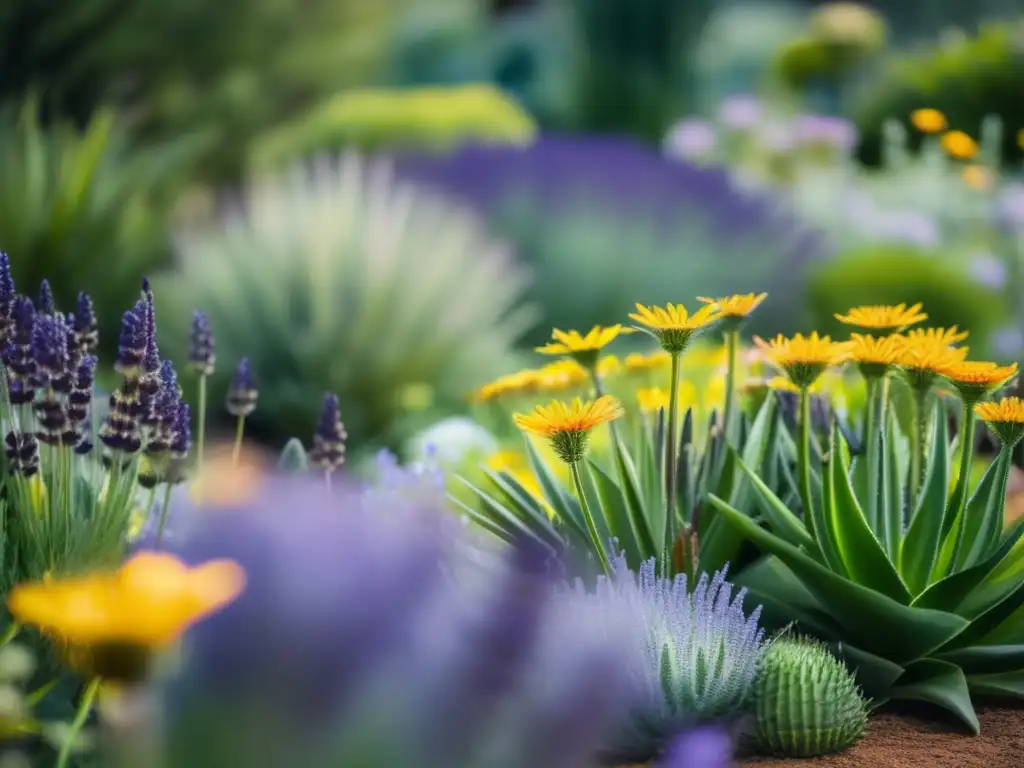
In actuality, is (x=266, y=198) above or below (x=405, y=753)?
above

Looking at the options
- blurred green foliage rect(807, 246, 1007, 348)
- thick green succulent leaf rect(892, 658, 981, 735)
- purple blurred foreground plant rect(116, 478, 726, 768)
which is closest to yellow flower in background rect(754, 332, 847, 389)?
thick green succulent leaf rect(892, 658, 981, 735)

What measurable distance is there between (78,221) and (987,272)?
14.9 feet

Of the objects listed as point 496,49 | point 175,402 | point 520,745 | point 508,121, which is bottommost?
point 520,745

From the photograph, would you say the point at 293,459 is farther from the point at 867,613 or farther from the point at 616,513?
the point at 867,613

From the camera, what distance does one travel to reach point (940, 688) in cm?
180

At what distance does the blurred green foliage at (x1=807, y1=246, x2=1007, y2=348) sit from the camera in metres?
6.08

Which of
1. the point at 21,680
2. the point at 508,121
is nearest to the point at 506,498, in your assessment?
the point at 21,680

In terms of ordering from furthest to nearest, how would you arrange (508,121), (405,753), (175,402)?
1. (508,121)
2. (175,402)
3. (405,753)

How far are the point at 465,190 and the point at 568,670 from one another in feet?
16.3

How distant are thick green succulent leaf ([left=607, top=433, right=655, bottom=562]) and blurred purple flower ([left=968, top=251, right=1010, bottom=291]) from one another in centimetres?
489

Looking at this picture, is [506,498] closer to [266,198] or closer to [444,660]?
[444,660]

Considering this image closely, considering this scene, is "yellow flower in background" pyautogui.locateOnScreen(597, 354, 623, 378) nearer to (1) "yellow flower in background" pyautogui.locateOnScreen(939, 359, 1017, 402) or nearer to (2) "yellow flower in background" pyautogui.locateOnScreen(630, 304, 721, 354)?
(2) "yellow flower in background" pyautogui.locateOnScreen(630, 304, 721, 354)

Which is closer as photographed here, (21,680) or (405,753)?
(405,753)

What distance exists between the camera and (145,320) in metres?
1.60
